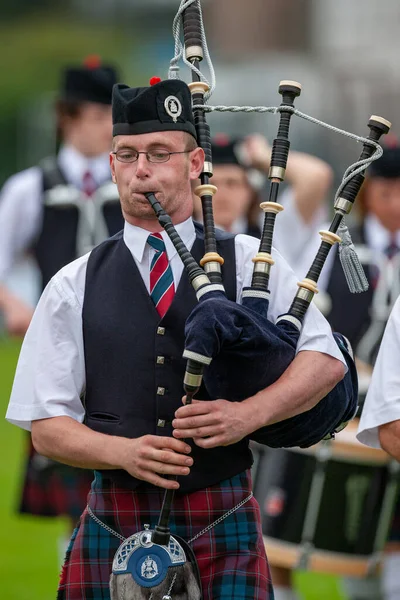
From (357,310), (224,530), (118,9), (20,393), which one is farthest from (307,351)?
(118,9)

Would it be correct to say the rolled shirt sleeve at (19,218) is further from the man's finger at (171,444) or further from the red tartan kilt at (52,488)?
the man's finger at (171,444)

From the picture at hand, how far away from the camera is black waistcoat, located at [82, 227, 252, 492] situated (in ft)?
11.5

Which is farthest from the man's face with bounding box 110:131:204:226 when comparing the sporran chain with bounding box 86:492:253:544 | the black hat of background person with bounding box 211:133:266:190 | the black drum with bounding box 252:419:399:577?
the black hat of background person with bounding box 211:133:266:190

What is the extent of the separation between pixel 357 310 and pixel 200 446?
3.10 metres

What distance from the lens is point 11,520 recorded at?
8.35m

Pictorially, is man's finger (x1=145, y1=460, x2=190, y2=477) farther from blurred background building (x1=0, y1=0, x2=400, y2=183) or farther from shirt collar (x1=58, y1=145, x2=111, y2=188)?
blurred background building (x1=0, y1=0, x2=400, y2=183)

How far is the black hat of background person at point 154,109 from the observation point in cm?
348

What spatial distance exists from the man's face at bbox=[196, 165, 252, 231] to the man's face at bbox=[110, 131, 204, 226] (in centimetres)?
222

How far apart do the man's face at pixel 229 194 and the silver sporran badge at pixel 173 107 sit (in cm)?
227

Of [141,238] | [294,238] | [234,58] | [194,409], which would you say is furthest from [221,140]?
[234,58]

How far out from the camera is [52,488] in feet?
20.7

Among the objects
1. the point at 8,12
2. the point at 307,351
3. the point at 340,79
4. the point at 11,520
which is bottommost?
the point at 11,520

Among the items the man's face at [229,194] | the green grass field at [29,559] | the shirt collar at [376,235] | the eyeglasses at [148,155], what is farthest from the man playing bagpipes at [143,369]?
the green grass field at [29,559]

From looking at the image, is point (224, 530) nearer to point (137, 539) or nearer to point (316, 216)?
point (137, 539)
